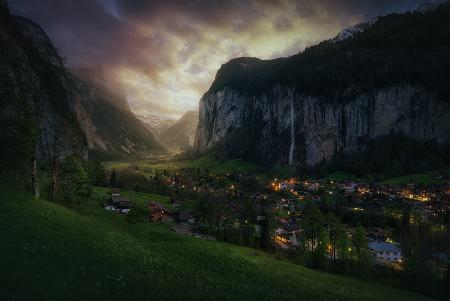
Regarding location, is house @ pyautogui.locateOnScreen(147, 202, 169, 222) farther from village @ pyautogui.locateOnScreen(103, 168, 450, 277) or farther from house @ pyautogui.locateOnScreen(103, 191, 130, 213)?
house @ pyautogui.locateOnScreen(103, 191, 130, 213)

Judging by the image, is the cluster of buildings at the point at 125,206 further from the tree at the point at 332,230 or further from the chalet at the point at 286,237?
the tree at the point at 332,230

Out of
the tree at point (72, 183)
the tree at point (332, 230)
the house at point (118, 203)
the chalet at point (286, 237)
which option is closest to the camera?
the tree at point (72, 183)

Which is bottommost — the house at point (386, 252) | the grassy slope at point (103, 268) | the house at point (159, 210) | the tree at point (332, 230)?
the house at point (386, 252)

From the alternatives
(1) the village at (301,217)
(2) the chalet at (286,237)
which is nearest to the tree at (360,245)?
(1) the village at (301,217)

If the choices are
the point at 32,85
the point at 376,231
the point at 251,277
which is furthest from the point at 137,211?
the point at 376,231

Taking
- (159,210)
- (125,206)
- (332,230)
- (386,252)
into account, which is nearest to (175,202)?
(159,210)

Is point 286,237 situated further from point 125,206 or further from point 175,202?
point 125,206
